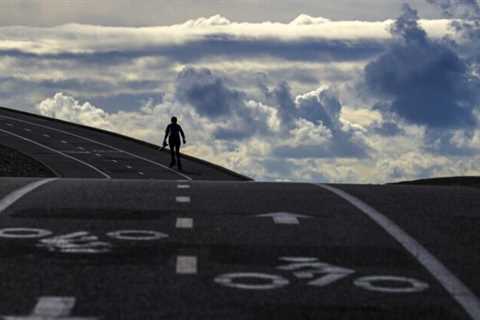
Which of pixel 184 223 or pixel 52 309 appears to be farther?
pixel 184 223

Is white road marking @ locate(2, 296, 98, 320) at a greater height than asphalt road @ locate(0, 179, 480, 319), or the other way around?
asphalt road @ locate(0, 179, 480, 319)

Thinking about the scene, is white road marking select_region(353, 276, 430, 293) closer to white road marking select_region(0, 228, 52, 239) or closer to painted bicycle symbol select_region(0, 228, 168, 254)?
painted bicycle symbol select_region(0, 228, 168, 254)

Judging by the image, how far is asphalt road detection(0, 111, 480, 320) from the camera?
309 inches

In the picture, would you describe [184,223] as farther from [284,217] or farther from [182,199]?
[182,199]

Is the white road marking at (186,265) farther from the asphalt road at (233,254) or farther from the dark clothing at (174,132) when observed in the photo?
the dark clothing at (174,132)

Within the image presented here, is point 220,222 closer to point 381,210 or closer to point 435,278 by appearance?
point 381,210

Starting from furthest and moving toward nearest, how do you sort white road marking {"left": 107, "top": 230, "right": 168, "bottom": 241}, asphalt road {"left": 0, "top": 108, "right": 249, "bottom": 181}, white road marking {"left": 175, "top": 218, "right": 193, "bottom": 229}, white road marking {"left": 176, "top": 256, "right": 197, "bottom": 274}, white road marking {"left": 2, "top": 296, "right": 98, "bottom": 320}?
asphalt road {"left": 0, "top": 108, "right": 249, "bottom": 181}, white road marking {"left": 175, "top": 218, "right": 193, "bottom": 229}, white road marking {"left": 107, "top": 230, "right": 168, "bottom": 241}, white road marking {"left": 176, "top": 256, "right": 197, "bottom": 274}, white road marking {"left": 2, "top": 296, "right": 98, "bottom": 320}

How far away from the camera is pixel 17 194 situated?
1437cm

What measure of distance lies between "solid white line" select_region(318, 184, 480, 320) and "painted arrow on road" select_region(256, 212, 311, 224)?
2.87ft

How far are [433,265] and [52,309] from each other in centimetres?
363

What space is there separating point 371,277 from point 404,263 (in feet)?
2.49

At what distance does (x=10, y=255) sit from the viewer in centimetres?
956

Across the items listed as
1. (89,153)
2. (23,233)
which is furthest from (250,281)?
(89,153)

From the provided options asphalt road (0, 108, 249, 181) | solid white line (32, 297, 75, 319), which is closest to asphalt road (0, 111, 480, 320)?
solid white line (32, 297, 75, 319)
